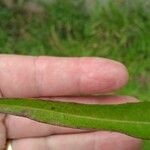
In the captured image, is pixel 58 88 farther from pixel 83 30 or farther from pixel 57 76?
pixel 83 30

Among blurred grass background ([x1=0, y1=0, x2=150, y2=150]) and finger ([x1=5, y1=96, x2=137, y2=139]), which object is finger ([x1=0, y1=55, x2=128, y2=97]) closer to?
finger ([x1=5, y1=96, x2=137, y2=139])

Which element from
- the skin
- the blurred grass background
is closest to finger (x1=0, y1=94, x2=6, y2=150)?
the skin

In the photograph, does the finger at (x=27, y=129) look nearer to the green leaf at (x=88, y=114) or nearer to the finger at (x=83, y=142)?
the finger at (x=83, y=142)

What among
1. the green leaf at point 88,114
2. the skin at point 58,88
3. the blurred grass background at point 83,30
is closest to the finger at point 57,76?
the skin at point 58,88

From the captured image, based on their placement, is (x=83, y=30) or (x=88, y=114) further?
(x=83, y=30)

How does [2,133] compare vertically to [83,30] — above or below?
below

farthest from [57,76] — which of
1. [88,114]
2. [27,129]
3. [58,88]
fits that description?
[88,114]

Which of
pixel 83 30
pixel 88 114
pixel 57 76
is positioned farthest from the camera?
pixel 83 30

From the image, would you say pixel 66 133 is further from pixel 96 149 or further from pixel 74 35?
pixel 74 35
